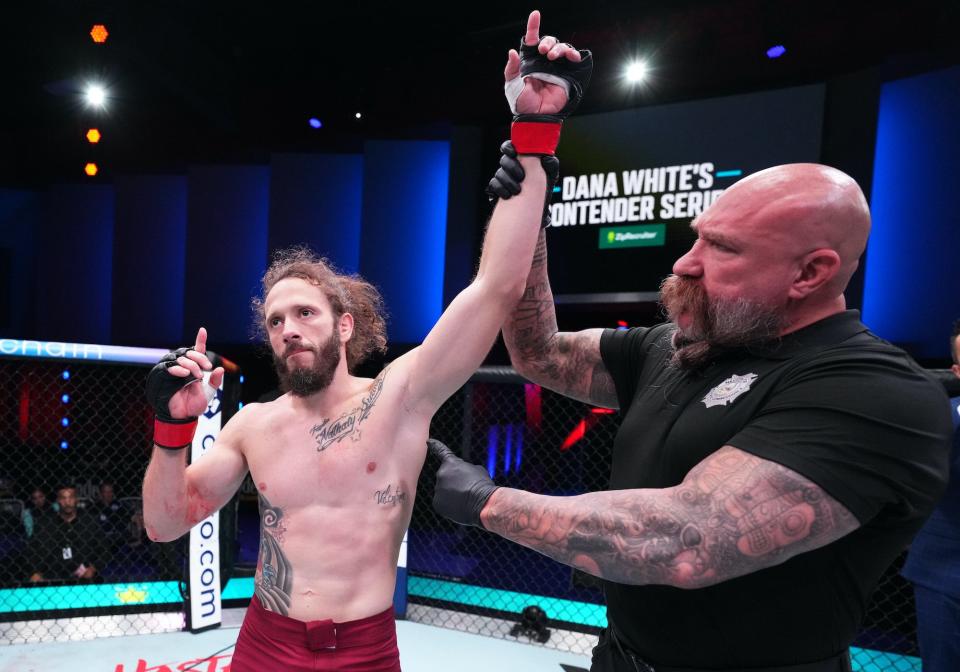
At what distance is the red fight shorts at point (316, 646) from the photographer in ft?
5.46

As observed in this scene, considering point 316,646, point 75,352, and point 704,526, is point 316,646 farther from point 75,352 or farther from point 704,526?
point 75,352

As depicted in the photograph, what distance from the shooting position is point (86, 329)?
8023 millimetres

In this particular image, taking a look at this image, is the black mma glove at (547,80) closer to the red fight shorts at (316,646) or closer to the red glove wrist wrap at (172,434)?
the red glove wrist wrap at (172,434)

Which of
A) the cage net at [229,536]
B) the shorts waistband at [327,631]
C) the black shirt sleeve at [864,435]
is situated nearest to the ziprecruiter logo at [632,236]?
the cage net at [229,536]

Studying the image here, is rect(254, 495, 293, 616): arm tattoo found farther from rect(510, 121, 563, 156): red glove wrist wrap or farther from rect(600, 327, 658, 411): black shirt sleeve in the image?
rect(510, 121, 563, 156): red glove wrist wrap

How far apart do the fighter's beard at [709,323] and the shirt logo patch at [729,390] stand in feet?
0.22

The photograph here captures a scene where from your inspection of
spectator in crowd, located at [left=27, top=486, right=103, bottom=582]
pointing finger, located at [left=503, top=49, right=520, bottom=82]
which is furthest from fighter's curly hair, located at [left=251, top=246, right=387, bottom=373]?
spectator in crowd, located at [left=27, top=486, right=103, bottom=582]

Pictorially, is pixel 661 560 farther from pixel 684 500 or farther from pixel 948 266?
pixel 948 266

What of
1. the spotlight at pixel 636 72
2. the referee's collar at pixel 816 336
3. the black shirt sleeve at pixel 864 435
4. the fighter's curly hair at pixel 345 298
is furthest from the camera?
the spotlight at pixel 636 72

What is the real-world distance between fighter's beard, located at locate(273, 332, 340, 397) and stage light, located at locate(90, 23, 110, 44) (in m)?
5.07

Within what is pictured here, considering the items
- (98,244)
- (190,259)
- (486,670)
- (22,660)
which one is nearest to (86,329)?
(98,244)

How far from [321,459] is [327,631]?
46 centimetres

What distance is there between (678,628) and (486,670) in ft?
7.95

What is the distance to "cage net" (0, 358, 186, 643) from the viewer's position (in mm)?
3715
